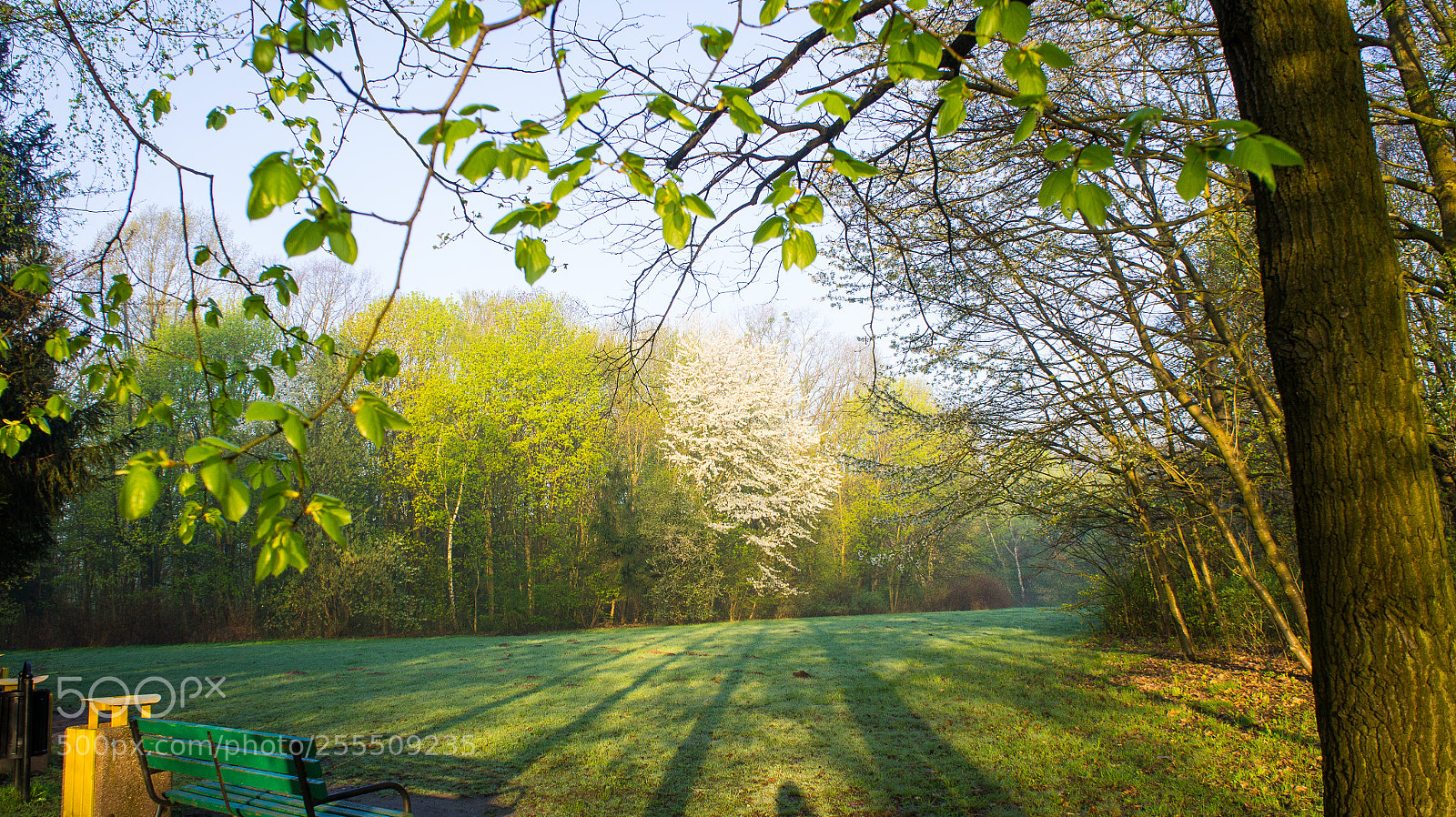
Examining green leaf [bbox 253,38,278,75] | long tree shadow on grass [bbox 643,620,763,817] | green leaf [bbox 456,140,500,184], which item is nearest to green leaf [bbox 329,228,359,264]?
green leaf [bbox 456,140,500,184]

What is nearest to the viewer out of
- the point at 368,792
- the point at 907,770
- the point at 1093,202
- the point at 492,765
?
the point at 1093,202

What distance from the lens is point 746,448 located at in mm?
23109

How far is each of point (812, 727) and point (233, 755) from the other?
4934 mm

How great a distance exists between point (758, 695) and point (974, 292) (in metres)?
5.19

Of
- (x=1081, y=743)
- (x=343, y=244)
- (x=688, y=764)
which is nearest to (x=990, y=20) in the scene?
(x=343, y=244)

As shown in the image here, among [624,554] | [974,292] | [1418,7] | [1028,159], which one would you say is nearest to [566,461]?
[624,554]

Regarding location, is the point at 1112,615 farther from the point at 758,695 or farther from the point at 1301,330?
the point at 1301,330

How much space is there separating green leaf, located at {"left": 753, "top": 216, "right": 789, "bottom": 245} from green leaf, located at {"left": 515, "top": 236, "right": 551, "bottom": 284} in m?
0.47

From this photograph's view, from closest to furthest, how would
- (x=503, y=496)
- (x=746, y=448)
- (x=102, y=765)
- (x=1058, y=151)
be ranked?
1. (x=1058, y=151)
2. (x=102, y=765)
3. (x=746, y=448)
4. (x=503, y=496)

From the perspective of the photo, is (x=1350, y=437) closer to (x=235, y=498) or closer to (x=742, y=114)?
(x=742, y=114)

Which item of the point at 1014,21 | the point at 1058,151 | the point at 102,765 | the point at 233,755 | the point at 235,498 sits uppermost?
the point at 1014,21

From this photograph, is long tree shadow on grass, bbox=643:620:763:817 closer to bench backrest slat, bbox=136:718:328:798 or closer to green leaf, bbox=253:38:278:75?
bench backrest slat, bbox=136:718:328:798

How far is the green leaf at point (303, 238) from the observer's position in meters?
1.23

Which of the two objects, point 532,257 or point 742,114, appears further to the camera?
point 532,257
